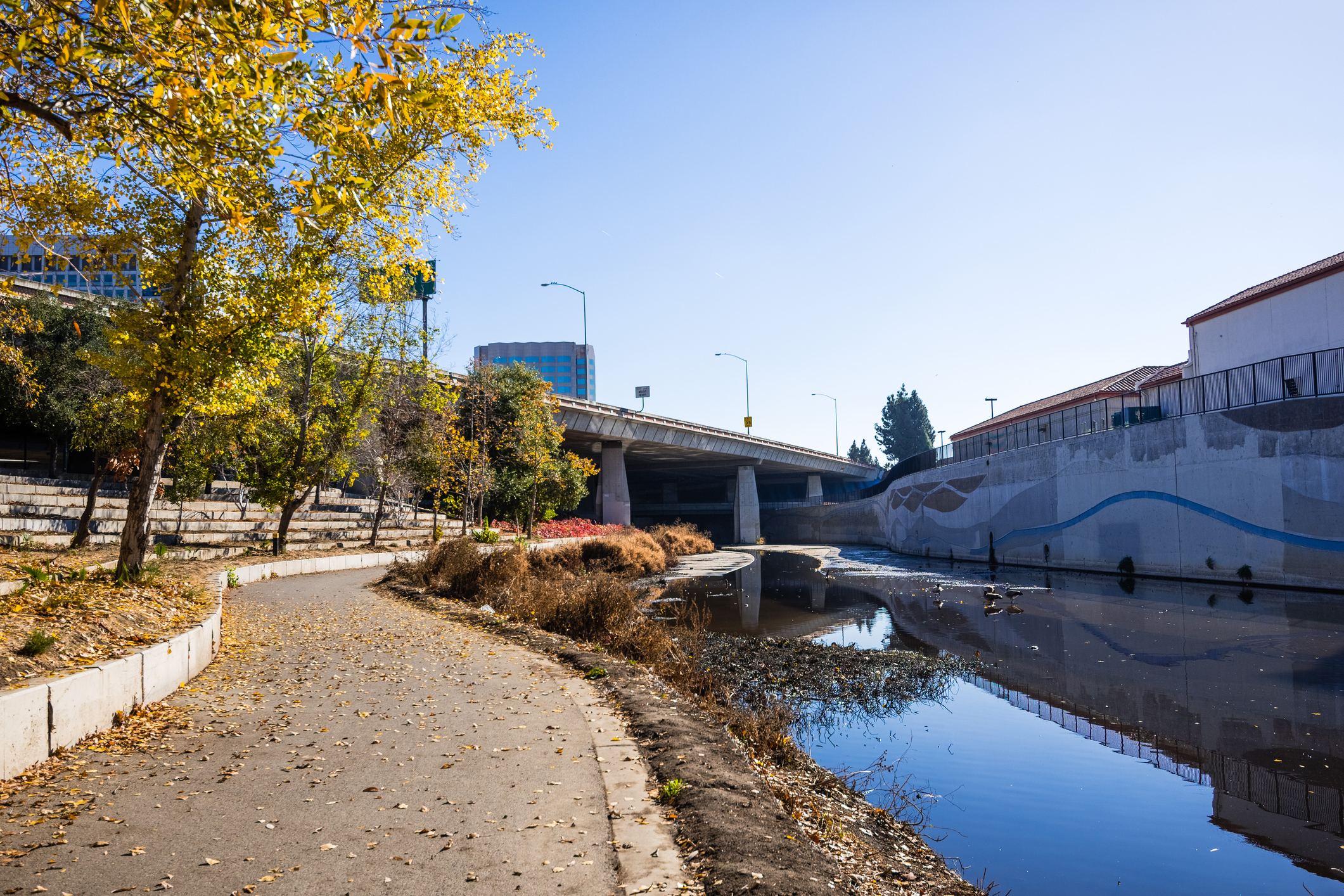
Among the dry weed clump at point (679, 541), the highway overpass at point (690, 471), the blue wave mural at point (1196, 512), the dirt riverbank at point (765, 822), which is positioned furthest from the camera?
the highway overpass at point (690, 471)

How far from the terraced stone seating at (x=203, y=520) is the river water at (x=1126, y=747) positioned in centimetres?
1514

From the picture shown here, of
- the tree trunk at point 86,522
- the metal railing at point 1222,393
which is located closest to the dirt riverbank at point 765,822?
the tree trunk at point 86,522

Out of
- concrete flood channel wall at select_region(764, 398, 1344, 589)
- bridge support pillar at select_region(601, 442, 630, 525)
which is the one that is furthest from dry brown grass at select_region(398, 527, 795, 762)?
bridge support pillar at select_region(601, 442, 630, 525)

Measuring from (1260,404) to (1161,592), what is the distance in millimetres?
7410

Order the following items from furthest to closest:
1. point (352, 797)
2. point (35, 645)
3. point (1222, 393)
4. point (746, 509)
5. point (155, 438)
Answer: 1. point (746, 509)
2. point (1222, 393)
3. point (155, 438)
4. point (35, 645)
5. point (352, 797)

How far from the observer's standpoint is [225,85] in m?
6.08

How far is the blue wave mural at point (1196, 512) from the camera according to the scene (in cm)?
2345

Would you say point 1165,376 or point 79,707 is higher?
point 1165,376

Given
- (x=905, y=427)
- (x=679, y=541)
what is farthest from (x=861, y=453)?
(x=679, y=541)

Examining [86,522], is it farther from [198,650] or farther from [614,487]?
[614,487]

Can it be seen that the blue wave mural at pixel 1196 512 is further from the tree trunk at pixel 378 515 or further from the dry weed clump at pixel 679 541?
the tree trunk at pixel 378 515

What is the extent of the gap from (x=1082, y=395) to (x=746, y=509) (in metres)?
28.5

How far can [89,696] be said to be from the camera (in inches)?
→ 241

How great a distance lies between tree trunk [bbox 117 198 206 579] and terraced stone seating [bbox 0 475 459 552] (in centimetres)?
465
